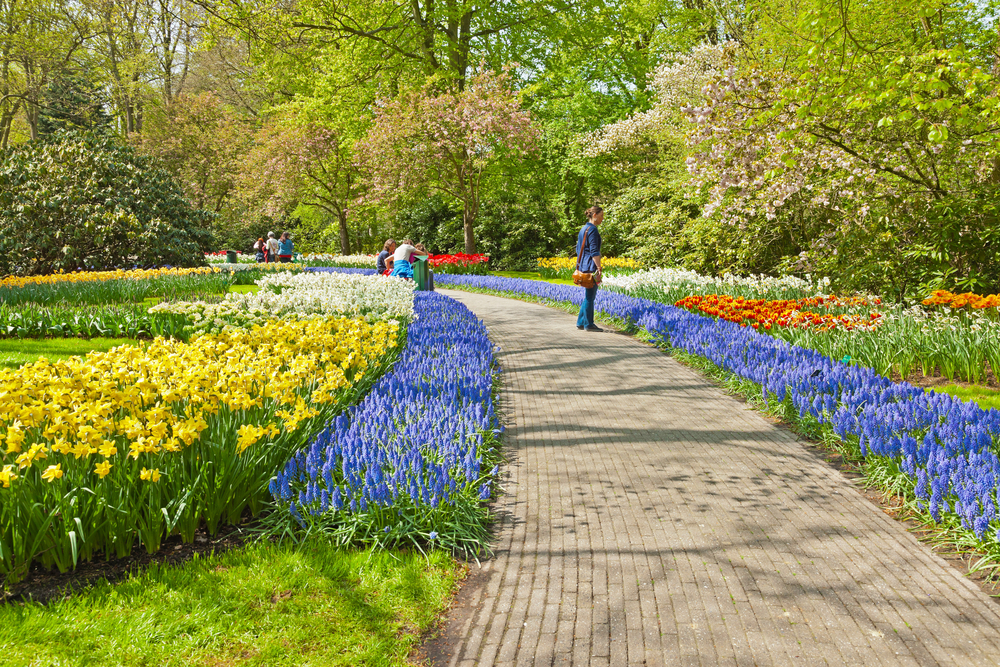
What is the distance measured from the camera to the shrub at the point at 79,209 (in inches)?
587

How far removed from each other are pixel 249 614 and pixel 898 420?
3817mm

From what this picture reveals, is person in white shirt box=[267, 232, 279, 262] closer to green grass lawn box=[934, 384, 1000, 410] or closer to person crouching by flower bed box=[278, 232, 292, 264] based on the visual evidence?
person crouching by flower bed box=[278, 232, 292, 264]

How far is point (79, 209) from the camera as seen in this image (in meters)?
15.2

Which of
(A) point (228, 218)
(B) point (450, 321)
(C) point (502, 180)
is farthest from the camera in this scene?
(A) point (228, 218)

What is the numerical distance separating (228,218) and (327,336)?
3572cm

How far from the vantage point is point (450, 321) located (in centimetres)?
854

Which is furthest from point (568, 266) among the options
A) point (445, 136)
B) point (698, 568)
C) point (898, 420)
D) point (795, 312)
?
point (698, 568)

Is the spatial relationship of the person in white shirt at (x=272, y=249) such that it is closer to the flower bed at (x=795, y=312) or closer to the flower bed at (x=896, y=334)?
the flower bed at (x=896, y=334)

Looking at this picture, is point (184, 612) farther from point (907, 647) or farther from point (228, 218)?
point (228, 218)

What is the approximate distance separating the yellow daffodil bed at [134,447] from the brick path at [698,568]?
141 cm

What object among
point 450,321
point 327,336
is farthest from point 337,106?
point 327,336

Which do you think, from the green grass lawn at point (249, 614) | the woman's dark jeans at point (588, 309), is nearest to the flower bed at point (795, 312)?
the woman's dark jeans at point (588, 309)

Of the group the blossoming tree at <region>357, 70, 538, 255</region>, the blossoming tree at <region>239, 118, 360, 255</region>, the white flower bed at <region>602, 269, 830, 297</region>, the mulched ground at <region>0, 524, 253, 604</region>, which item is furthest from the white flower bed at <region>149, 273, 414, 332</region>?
the blossoming tree at <region>239, 118, 360, 255</region>

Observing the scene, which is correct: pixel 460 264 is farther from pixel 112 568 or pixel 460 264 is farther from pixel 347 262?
pixel 112 568
